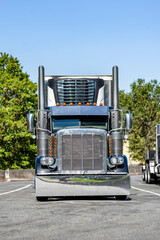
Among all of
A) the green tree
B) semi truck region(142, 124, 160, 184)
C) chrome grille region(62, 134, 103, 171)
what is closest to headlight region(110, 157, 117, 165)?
chrome grille region(62, 134, 103, 171)

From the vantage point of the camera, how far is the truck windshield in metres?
15.4

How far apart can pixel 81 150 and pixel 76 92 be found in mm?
2589

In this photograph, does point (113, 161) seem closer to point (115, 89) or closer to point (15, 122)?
point (115, 89)

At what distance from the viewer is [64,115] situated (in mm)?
15500

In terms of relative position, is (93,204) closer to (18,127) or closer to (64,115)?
(64,115)

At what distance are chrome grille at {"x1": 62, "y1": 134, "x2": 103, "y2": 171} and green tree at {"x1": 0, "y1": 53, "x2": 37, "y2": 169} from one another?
106ft

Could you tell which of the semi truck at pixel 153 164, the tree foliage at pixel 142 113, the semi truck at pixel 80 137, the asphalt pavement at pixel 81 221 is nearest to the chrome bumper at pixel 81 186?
the semi truck at pixel 80 137

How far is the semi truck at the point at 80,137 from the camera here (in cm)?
1377

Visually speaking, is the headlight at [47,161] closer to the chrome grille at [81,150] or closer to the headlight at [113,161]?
the chrome grille at [81,150]

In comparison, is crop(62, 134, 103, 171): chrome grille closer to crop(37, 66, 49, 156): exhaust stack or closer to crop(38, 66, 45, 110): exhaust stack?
crop(37, 66, 49, 156): exhaust stack

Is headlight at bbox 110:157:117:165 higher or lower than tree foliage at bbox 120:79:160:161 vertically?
lower

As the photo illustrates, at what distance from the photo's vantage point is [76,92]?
640 inches

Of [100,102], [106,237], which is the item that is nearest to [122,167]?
[100,102]

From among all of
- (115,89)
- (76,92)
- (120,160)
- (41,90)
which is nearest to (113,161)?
(120,160)
